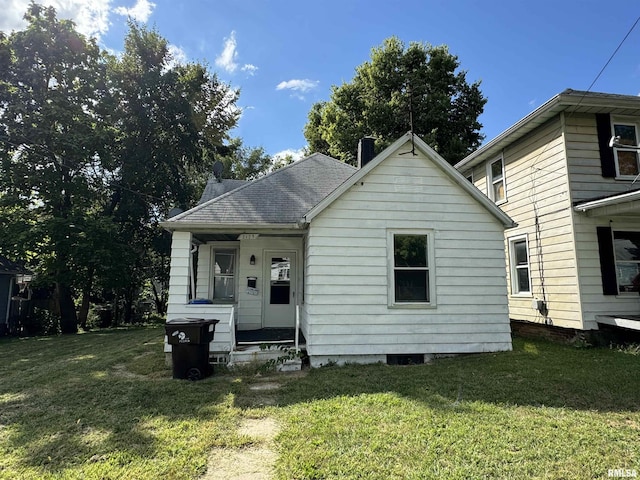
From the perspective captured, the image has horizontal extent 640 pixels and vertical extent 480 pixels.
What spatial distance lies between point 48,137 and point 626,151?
69.4 ft

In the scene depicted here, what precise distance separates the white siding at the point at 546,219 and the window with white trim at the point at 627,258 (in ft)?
3.78

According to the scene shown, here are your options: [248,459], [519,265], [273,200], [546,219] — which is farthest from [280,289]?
[546,219]

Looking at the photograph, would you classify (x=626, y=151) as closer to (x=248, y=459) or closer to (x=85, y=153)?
(x=248, y=459)

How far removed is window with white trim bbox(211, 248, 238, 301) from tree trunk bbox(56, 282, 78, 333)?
36.0 ft

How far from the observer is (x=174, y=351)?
Answer: 262 inches

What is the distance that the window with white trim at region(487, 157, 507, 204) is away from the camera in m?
11.3

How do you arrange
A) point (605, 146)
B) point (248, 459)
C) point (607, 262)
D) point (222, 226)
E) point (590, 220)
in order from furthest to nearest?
point (605, 146)
point (590, 220)
point (607, 262)
point (222, 226)
point (248, 459)

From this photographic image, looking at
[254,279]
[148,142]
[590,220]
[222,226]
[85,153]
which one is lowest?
[254,279]

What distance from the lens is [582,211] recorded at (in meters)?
8.21

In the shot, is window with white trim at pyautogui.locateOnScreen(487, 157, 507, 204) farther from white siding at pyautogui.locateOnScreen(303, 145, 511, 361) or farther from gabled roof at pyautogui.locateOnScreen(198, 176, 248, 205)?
gabled roof at pyautogui.locateOnScreen(198, 176, 248, 205)

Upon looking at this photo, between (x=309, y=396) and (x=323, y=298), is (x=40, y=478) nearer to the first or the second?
(x=309, y=396)

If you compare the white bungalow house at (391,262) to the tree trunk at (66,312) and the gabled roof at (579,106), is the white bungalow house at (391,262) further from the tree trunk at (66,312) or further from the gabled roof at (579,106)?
the tree trunk at (66,312)

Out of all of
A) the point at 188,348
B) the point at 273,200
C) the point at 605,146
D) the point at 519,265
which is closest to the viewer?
the point at 188,348

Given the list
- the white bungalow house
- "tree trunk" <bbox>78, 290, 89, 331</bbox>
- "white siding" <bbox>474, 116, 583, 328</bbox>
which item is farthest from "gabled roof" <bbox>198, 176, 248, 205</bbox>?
"tree trunk" <bbox>78, 290, 89, 331</bbox>
